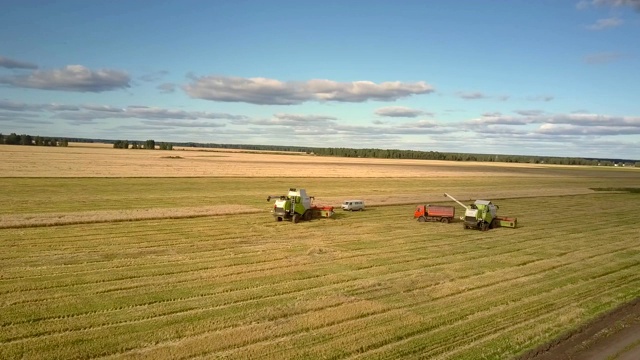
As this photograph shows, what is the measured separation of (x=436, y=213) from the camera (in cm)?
3406

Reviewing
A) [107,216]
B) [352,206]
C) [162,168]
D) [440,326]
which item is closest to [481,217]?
[352,206]

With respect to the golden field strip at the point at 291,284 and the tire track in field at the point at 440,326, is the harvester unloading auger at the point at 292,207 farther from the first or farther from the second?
the tire track in field at the point at 440,326

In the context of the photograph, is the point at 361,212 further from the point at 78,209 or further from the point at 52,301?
the point at 52,301

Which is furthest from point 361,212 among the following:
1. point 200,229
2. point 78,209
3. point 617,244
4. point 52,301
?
point 52,301

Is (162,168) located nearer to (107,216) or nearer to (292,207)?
(107,216)

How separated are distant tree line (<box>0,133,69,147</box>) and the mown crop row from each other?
15361 cm

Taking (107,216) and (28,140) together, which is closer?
(107,216)

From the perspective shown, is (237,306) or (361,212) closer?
(237,306)

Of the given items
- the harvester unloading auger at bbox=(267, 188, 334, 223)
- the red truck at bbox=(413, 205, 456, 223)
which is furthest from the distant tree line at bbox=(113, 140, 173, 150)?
the red truck at bbox=(413, 205, 456, 223)

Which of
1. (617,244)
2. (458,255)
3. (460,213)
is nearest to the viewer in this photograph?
(458,255)

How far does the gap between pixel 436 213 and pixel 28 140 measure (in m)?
161

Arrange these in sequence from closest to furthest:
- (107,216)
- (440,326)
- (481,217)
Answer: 1. (440,326)
2. (107,216)
3. (481,217)

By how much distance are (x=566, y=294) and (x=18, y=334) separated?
17239mm

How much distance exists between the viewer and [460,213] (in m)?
40.6
